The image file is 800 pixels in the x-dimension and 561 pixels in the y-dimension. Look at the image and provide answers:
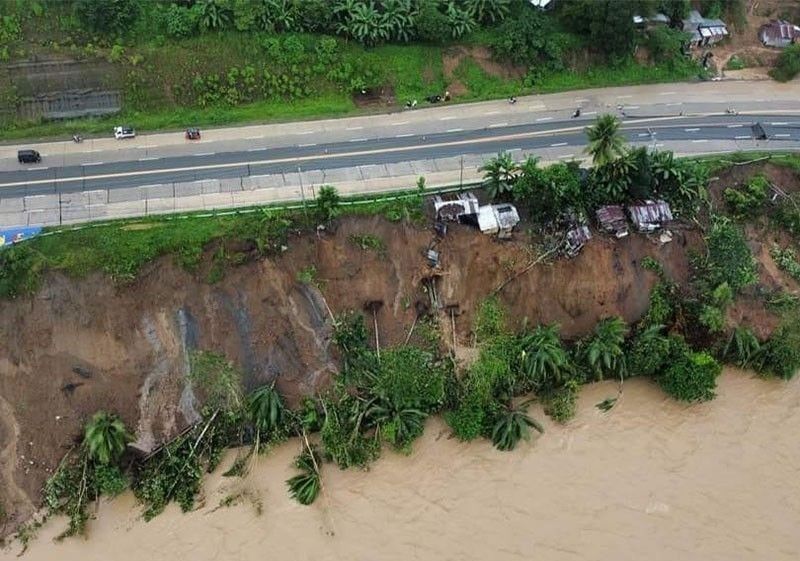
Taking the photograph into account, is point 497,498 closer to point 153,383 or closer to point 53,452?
point 153,383

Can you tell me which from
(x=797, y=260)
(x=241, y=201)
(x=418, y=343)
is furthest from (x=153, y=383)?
(x=797, y=260)

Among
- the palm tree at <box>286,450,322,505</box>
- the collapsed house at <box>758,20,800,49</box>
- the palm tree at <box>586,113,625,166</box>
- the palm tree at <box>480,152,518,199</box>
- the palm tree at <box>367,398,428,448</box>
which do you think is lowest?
the palm tree at <box>286,450,322,505</box>

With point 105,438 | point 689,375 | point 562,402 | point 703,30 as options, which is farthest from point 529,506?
point 703,30

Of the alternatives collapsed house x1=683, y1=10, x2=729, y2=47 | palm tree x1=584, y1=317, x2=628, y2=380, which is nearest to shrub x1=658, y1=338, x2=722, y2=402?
palm tree x1=584, y1=317, x2=628, y2=380

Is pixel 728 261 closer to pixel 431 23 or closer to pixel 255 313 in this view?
pixel 431 23

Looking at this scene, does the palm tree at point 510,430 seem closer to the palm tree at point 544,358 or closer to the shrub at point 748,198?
the palm tree at point 544,358

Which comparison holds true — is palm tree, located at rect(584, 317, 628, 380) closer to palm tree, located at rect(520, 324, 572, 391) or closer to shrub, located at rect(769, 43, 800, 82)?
palm tree, located at rect(520, 324, 572, 391)

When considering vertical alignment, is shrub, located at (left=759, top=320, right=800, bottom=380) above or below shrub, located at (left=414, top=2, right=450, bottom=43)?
below
